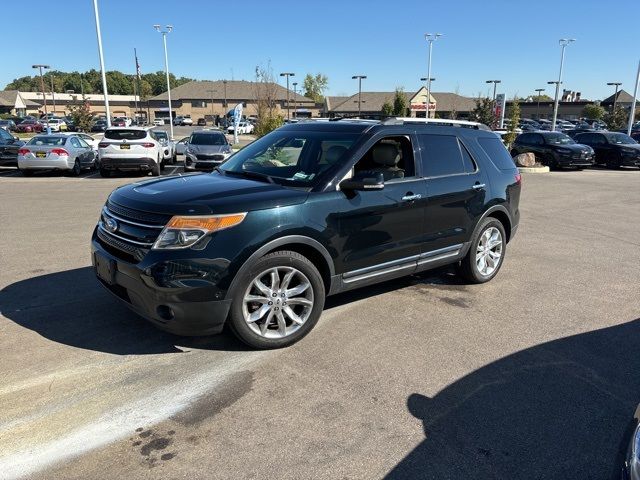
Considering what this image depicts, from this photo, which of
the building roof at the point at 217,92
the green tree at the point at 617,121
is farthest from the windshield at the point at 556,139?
the building roof at the point at 217,92

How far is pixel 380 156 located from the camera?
4.87m

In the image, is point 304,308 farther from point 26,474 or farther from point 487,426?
point 26,474

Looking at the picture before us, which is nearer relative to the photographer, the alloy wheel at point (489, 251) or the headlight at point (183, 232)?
the headlight at point (183, 232)

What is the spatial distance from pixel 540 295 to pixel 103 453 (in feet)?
15.5

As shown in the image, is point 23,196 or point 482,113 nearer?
point 23,196

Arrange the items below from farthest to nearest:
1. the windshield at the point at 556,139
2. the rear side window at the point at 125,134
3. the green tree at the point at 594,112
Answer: the green tree at the point at 594,112
the windshield at the point at 556,139
the rear side window at the point at 125,134

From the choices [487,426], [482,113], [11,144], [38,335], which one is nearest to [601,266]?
[487,426]

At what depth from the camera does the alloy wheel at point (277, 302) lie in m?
3.97

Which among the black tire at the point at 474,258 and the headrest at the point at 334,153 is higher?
the headrest at the point at 334,153

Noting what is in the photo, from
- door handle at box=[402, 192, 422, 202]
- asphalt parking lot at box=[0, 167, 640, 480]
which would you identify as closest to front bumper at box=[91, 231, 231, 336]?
asphalt parking lot at box=[0, 167, 640, 480]

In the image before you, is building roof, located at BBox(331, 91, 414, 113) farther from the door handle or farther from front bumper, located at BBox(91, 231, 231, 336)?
front bumper, located at BBox(91, 231, 231, 336)

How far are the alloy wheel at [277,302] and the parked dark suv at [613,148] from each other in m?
24.3

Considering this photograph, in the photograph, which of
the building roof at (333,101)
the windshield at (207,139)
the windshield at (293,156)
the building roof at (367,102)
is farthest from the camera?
the building roof at (333,101)

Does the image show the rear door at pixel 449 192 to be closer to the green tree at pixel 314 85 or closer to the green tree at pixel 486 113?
the green tree at pixel 486 113
